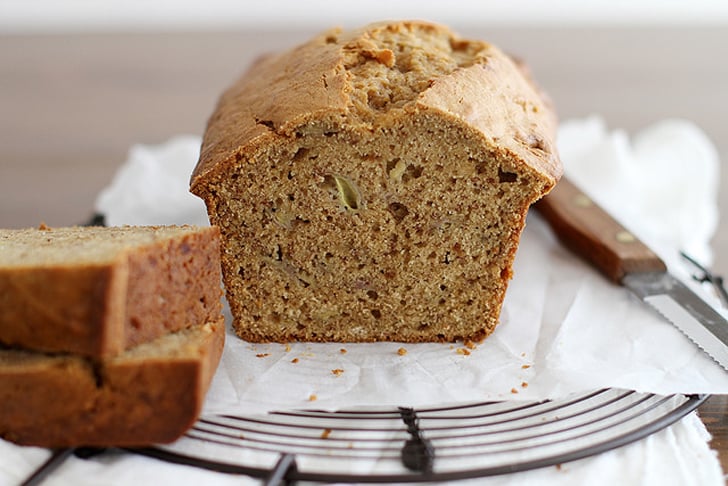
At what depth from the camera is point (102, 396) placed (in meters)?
2.05

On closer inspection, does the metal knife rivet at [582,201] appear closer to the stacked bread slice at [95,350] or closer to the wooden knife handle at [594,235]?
the wooden knife handle at [594,235]

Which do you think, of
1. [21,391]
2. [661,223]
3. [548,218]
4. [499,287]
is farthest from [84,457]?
[661,223]

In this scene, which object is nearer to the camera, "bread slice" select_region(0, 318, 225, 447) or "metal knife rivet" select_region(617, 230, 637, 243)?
"bread slice" select_region(0, 318, 225, 447)

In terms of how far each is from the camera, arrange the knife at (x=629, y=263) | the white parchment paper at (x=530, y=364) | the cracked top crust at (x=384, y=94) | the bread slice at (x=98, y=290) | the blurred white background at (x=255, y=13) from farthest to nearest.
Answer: the blurred white background at (x=255, y=13) < the knife at (x=629, y=263) < the cracked top crust at (x=384, y=94) < the white parchment paper at (x=530, y=364) < the bread slice at (x=98, y=290)

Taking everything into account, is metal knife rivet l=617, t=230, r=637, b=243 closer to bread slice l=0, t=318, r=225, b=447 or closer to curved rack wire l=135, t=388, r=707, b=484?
curved rack wire l=135, t=388, r=707, b=484

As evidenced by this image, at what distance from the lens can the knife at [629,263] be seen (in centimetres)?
263

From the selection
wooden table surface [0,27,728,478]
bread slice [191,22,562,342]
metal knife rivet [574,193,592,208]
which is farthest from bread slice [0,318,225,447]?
metal knife rivet [574,193,592,208]

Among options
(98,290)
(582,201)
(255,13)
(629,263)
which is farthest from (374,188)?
(255,13)

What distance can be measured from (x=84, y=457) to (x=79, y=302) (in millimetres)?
423

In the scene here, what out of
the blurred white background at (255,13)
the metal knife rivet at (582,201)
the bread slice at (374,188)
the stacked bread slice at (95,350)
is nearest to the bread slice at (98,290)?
the stacked bread slice at (95,350)

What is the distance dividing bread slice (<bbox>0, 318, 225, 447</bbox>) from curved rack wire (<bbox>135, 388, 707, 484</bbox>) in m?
0.10

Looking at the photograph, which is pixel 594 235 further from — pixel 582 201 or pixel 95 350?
pixel 95 350

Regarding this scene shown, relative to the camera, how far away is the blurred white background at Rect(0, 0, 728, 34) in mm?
6312

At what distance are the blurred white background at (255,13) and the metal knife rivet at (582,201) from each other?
3267 millimetres
